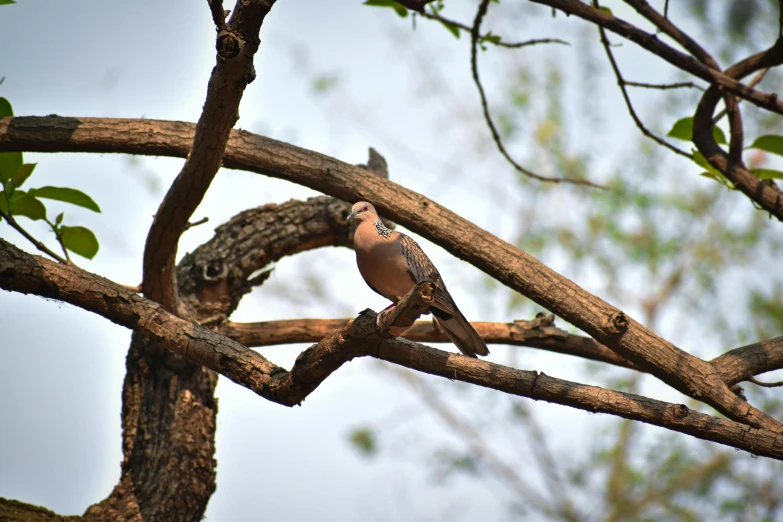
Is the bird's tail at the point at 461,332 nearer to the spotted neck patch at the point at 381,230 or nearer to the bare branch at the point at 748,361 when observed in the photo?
the spotted neck patch at the point at 381,230

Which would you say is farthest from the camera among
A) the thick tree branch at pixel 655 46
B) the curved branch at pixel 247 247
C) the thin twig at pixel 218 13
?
the curved branch at pixel 247 247

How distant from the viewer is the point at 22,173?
12.8ft

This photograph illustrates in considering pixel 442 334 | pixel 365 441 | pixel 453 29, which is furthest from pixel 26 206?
pixel 365 441

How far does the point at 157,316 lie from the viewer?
356 centimetres

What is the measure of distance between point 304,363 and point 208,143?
109 centimetres

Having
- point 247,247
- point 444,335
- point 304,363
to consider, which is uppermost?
point 247,247

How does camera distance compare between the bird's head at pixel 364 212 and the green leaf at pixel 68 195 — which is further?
the bird's head at pixel 364 212

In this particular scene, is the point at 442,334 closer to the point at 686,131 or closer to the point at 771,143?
the point at 686,131

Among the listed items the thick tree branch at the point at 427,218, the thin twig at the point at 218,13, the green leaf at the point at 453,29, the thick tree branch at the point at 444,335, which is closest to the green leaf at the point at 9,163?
the thick tree branch at the point at 427,218

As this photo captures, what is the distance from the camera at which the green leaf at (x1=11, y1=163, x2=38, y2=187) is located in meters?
3.89

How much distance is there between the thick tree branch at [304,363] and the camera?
10.4ft

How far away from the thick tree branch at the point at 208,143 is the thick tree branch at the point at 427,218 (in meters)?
0.40

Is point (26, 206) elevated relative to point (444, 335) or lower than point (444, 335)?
lower

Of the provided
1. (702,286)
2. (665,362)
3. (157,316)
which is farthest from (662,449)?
(157,316)
